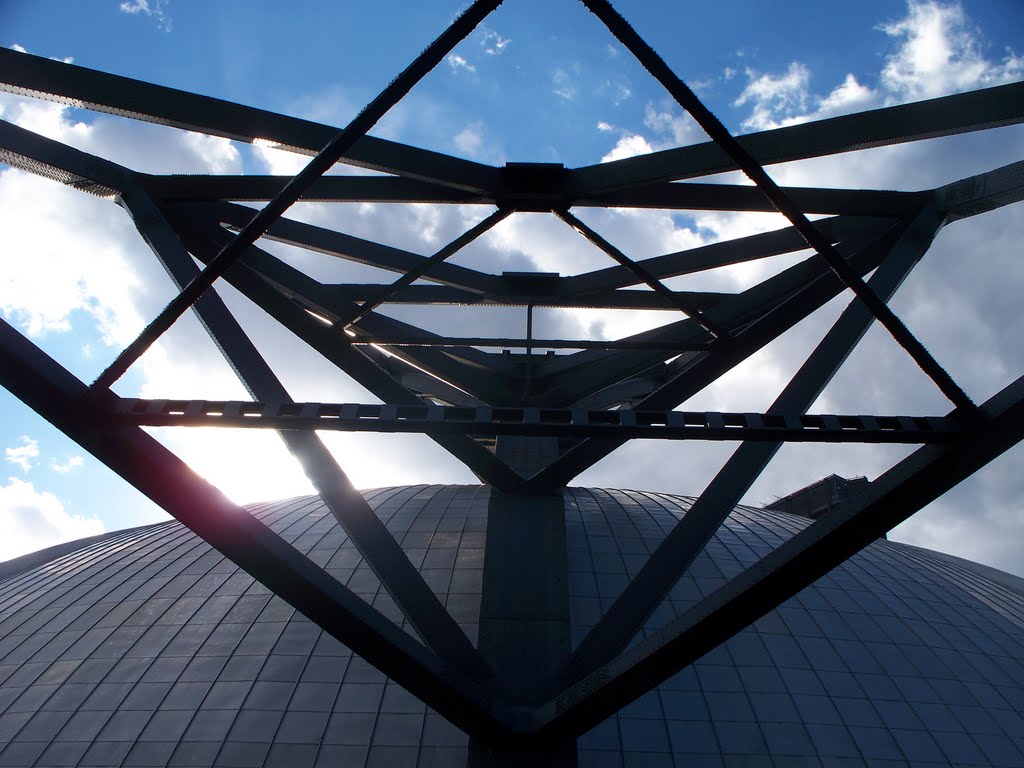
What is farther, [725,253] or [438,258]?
[725,253]

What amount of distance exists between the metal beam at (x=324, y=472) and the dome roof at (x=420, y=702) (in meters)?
2.51

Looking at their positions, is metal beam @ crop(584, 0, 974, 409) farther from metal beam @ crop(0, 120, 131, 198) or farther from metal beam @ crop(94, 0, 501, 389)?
metal beam @ crop(0, 120, 131, 198)

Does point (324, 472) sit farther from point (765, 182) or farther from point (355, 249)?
point (765, 182)

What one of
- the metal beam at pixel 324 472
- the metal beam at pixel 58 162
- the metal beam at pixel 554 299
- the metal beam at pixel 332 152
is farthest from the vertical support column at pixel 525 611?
the metal beam at pixel 58 162

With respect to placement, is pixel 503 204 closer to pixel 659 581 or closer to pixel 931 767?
pixel 659 581

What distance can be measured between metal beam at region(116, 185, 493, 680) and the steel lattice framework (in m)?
0.03

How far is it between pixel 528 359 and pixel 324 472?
5527 millimetres

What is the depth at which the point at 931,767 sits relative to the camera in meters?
11.5

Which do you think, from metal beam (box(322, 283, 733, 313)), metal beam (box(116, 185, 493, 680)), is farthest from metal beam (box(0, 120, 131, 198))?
metal beam (box(322, 283, 733, 313))

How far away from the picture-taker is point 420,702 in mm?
12461

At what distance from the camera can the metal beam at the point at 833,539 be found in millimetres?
7652

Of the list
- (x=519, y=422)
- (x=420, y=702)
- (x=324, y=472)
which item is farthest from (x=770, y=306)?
(x=420, y=702)

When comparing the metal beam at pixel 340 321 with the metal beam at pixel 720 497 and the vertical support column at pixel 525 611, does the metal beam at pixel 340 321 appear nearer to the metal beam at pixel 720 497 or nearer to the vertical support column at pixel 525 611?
the vertical support column at pixel 525 611

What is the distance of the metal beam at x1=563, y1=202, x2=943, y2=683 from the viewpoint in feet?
31.8
